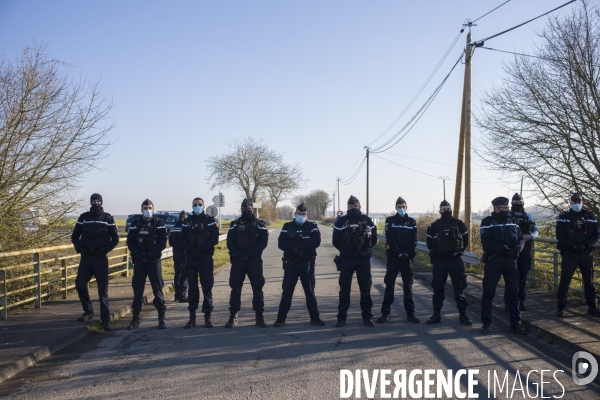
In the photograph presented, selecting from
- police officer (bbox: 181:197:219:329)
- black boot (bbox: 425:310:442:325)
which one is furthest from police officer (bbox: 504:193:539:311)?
police officer (bbox: 181:197:219:329)

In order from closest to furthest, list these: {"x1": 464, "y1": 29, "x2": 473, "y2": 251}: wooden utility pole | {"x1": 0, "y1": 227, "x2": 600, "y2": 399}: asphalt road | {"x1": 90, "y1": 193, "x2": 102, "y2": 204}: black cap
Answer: {"x1": 0, "y1": 227, "x2": 600, "y2": 399}: asphalt road
{"x1": 90, "y1": 193, "x2": 102, "y2": 204}: black cap
{"x1": 464, "y1": 29, "x2": 473, "y2": 251}: wooden utility pole

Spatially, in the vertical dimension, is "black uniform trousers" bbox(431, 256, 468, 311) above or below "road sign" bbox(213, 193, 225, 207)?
below

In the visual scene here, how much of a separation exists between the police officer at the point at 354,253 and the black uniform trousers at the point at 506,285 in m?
1.82

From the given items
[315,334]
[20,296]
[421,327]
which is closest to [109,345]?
[315,334]

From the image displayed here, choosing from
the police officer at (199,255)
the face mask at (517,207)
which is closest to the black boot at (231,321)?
the police officer at (199,255)

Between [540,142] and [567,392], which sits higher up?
[540,142]

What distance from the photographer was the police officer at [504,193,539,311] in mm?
9289

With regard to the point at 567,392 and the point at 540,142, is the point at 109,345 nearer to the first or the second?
the point at 567,392

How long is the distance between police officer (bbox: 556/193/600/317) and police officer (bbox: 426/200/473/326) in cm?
160

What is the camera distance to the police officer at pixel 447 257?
8.75 metres

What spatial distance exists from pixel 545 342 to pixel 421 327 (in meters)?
1.84

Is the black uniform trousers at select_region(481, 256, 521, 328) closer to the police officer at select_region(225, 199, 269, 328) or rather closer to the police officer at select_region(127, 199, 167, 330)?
the police officer at select_region(225, 199, 269, 328)

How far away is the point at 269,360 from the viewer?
257 inches

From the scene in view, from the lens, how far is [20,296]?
1030 cm
